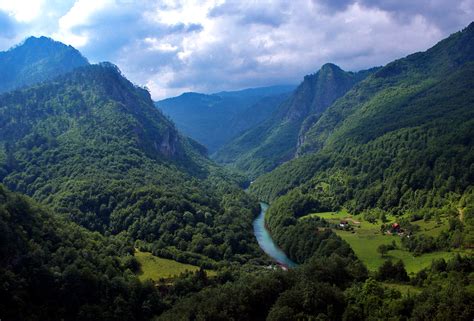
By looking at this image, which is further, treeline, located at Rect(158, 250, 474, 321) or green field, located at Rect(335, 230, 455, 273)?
green field, located at Rect(335, 230, 455, 273)

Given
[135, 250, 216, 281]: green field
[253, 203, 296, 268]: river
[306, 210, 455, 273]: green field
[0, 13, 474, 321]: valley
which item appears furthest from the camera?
[253, 203, 296, 268]: river

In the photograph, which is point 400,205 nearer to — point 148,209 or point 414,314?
point 148,209

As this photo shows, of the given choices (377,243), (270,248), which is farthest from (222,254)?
(377,243)

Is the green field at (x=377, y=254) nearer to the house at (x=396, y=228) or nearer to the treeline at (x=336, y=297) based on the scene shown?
the house at (x=396, y=228)

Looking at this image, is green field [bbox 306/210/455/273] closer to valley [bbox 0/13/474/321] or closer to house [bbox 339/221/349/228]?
valley [bbox 0/13/474/321]

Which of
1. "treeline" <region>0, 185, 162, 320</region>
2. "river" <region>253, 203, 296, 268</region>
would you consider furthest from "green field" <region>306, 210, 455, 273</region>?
"treeline" <region>0, 185, 162, 320</region>

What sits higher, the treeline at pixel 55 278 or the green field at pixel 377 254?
the treeline at pixel 55 278

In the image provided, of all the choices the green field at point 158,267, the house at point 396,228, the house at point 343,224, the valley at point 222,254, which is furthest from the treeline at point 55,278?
the house at point 343,224

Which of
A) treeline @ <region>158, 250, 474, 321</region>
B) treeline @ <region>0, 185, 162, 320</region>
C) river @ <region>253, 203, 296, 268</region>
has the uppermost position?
treeline @ <region>0, 185, 162, 320</region>

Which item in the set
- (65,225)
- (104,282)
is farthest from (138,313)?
(65,225)

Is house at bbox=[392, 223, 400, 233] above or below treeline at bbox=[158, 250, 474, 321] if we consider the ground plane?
below
